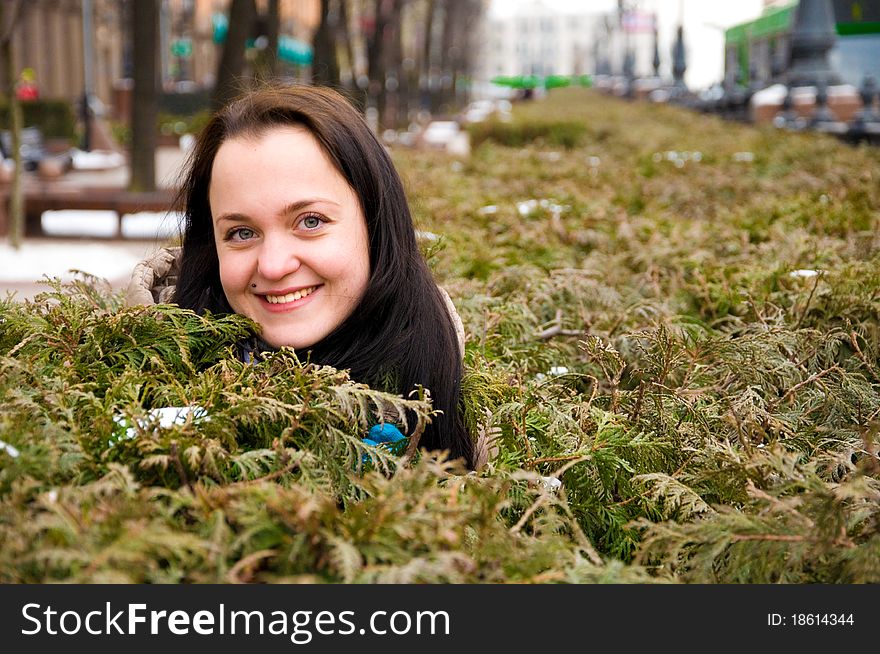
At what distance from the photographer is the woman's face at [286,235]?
8.14ft

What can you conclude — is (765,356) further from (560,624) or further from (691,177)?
(691,177)

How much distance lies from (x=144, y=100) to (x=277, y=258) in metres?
12.5

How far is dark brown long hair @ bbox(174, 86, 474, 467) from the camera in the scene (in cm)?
252

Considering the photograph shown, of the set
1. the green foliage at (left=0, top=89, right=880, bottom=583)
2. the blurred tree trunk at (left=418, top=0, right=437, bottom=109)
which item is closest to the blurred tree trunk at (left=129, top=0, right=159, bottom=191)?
the green foliage at (left=0, top=89, right=880, bottom=583)

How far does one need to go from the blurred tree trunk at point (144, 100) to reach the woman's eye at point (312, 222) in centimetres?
1185

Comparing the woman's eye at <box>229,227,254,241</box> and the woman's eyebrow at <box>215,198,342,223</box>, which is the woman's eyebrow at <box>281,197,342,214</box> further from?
the woman's eye at <box>229,227,254,241</box>

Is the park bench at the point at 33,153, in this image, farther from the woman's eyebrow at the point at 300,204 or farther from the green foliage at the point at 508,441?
the woman's eyebrow at the point at 300,204

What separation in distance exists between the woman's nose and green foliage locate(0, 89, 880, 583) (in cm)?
14

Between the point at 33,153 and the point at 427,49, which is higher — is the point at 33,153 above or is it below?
below

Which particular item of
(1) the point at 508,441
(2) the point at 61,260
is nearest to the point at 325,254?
(1) the point at 508,441

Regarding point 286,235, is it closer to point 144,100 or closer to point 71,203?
point 71,203

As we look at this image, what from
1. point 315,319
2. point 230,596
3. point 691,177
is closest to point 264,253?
point 315,319

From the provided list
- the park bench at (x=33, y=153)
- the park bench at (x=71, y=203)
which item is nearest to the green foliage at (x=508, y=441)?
the park bench at (x=71, y=203)

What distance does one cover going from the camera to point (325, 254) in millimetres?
2525
